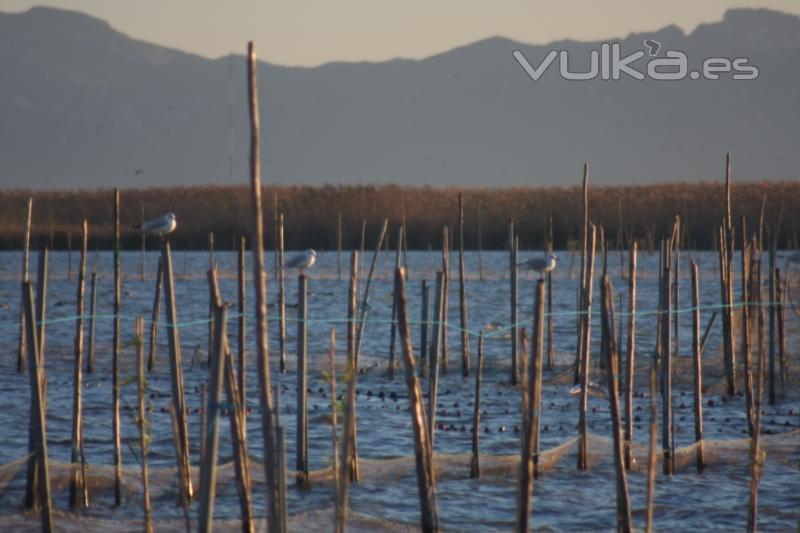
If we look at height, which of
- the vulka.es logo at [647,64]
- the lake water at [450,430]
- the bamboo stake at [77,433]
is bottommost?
the lake water at [450,430]

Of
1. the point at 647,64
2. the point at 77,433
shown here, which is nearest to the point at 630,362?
the point at 77,433

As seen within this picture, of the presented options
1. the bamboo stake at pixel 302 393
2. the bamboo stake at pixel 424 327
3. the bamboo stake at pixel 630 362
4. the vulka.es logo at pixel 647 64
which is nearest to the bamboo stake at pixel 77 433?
the bamboo stake at pixel 302 393

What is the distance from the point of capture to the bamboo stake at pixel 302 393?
9.22 m

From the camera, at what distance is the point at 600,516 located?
965 cm

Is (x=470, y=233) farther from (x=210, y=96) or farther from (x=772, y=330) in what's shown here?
(x=210, y=96)

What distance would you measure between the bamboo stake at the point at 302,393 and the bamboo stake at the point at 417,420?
1924 millimetres

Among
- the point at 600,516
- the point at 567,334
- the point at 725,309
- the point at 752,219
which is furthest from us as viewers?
the point at 752,219

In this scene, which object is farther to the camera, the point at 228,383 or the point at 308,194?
the point at 308,194

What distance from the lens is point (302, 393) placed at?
9.20 metres

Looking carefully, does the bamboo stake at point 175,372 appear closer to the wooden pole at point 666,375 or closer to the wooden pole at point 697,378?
the wooden pole at point 666,375

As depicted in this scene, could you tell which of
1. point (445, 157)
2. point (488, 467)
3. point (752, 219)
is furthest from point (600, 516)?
point (445, 157)

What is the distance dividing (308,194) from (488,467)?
2639 centimetres

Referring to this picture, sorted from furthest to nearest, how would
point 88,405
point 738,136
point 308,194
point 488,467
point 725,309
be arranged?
point 738,136 → point 308,194 → point 88,405 → point 725,309 → point 488,467

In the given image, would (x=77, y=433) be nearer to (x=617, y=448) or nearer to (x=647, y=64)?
(x=617, y=448)
